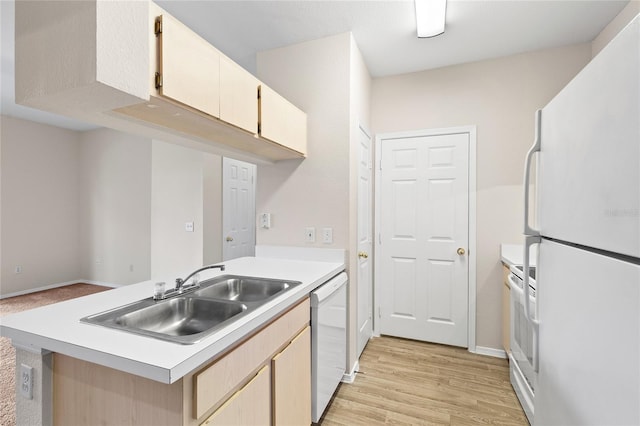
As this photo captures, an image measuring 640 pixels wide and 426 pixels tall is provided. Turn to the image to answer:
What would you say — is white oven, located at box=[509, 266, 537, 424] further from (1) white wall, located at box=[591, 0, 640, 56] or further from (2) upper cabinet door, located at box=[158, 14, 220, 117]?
(2) upper cabinet door, located at box=[158, 14, 220, 117]

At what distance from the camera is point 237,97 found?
164cm

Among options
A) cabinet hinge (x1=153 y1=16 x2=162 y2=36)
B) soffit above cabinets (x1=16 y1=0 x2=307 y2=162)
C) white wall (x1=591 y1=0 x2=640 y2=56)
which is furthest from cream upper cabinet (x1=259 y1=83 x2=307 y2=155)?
white wall (x1=591 y1=0 x2=640 y2=56)

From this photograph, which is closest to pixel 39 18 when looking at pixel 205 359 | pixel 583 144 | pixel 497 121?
pixel 205 359

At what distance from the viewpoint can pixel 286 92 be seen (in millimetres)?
2488

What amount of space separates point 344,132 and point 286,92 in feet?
2.05

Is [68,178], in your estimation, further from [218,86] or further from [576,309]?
[576,309]

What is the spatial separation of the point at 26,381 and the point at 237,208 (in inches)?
118

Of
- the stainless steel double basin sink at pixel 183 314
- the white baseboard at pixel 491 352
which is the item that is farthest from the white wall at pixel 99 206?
the white baseboard at pixel 491 352

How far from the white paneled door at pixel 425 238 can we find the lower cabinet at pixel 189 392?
197cm

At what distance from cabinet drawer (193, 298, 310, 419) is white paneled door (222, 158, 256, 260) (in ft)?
8.16

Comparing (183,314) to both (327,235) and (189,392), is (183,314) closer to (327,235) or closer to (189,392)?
(189,392)

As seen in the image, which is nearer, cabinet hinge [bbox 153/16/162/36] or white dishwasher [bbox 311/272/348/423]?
cabinet hinge [bbox 153/16/162/36]

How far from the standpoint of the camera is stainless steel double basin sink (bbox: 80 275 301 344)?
108 cm

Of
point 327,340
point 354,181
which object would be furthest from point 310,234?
point 327,340
